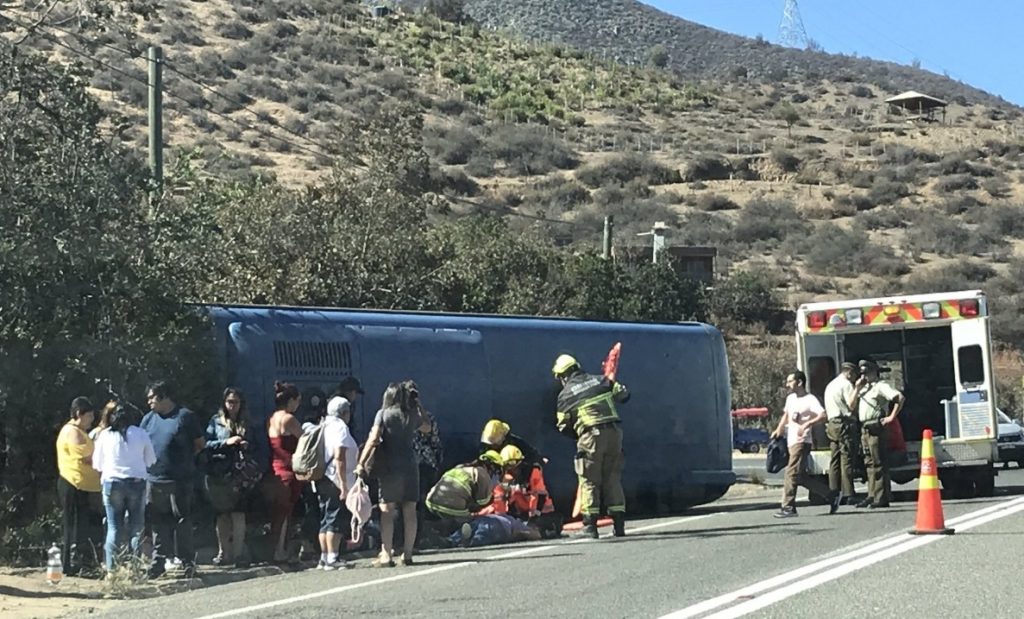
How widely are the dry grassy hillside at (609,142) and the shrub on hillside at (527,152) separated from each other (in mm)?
102

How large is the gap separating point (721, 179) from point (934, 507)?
55260mm

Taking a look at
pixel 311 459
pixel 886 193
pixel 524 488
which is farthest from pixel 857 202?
pixel 311 459

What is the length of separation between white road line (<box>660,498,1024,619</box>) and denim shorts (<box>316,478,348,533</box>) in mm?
4256

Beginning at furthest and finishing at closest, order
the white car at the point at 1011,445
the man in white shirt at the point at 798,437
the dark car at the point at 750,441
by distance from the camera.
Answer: the dark car at the point at 750,441, the white car at the point at 1011,445, the man in white shirt at the point at 798,437

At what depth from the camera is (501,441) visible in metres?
15.4

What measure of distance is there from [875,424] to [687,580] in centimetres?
699

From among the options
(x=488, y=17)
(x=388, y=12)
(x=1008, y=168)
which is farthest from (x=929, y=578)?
(x=488, y=17)

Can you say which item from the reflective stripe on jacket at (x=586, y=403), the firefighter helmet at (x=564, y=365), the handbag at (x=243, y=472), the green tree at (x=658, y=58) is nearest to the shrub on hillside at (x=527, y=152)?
the green tree at (x=658, y=58)

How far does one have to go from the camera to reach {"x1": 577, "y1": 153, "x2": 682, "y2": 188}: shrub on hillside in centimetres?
6397

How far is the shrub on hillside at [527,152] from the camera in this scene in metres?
64.0

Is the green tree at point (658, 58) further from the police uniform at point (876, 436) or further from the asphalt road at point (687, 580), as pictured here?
the asphalt road at point (687, 580)

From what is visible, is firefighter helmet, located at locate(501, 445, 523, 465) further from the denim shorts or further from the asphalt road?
the denim shorts

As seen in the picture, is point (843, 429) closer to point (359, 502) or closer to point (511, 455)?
point (511, 455)

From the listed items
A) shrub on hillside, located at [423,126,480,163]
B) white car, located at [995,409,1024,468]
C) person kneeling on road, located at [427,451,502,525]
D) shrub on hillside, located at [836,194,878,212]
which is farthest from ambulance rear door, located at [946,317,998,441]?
shrub on hillside, located at [836,194,878,212]
